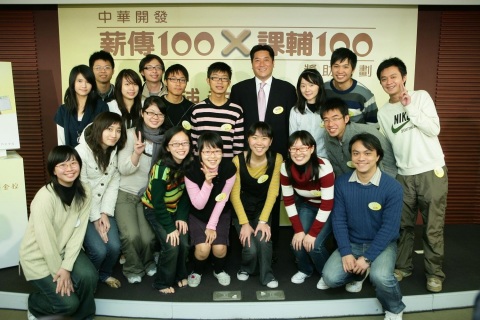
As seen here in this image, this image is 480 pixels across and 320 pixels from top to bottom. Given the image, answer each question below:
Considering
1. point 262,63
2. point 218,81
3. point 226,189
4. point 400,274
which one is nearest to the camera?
point 226,189

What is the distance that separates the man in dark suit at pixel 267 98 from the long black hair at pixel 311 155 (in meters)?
0.49

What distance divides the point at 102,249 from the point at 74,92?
1268 mm

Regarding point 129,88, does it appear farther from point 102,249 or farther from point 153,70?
point 102,249

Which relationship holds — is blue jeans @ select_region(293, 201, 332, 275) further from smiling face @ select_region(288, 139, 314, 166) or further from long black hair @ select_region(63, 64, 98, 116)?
long black hair @ select_region(63, 64, 98, 116)

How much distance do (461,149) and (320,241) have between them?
2.36m

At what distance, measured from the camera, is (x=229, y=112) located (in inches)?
135

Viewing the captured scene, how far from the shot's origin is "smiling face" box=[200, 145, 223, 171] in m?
2.97

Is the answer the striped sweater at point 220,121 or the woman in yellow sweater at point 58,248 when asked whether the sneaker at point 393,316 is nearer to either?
the striped sweater at point 220,121

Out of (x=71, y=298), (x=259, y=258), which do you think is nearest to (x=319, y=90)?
(x=259, y=258)

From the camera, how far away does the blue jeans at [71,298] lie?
8.87 feet

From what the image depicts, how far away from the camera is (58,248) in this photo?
2.78 metres

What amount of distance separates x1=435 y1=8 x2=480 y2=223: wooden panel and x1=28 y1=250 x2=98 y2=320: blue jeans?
Answer: 12.4 feet

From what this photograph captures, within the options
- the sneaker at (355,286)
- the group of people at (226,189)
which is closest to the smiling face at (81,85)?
the group of people at (226,189)

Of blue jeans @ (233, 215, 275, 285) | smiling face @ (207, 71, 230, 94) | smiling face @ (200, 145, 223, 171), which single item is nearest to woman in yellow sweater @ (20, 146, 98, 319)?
smiling face @ (200, 145, 223, 171)
